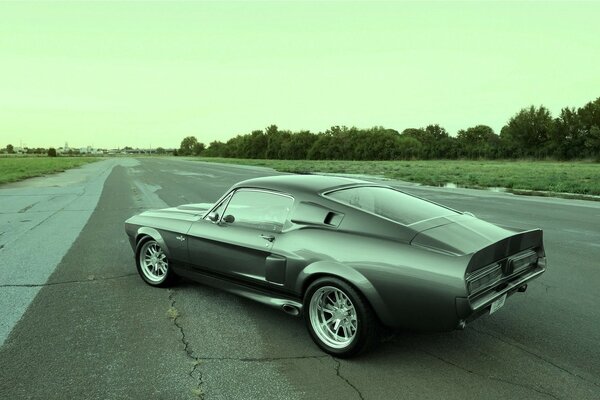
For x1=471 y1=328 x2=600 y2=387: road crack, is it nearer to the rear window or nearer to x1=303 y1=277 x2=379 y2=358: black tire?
the rear window

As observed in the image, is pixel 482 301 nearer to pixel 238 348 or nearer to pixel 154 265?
pixel 238 348

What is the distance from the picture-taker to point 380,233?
340 cm

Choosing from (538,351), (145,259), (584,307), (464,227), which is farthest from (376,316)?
(145,259)

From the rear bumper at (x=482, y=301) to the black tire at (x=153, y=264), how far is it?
3.15m

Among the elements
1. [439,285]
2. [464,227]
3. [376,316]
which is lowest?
[376,316]

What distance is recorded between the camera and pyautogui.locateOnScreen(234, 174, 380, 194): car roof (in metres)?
4.02

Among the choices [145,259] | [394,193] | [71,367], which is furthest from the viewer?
[145,259]

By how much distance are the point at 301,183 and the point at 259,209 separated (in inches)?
18.3

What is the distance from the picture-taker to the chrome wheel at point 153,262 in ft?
16.9

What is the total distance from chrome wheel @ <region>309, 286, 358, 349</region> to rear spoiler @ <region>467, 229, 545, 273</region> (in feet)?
3.03

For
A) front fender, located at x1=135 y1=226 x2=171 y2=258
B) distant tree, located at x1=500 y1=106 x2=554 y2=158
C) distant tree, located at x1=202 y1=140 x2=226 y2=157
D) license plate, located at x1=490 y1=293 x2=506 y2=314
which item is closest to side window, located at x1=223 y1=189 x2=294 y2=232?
front fender, located at x1=135 y1=226 x2=171 y2=258

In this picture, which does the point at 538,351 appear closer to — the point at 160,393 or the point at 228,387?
the point at 228,387

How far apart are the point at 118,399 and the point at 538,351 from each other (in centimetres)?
303

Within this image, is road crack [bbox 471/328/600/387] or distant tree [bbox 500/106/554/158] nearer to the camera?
road crack [bbox 471/328/600/387]
